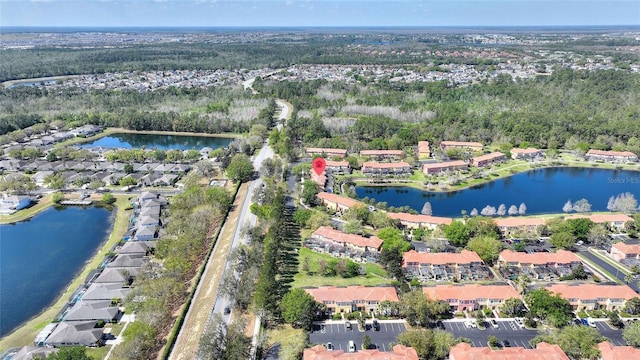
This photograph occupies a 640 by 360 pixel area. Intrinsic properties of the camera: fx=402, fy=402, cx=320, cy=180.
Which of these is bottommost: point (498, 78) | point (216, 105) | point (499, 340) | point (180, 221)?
point (499, 340)

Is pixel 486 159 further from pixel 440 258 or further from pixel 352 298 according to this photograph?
pixel 352 298

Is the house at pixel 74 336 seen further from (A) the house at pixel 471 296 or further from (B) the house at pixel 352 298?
(A) the house at pixel 471 296

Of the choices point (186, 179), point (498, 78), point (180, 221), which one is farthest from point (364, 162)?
point (498, 78)

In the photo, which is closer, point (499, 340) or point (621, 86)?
point (499, 340)

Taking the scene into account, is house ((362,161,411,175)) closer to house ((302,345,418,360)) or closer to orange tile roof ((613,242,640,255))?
orange tile roof ((613,242,640,255))

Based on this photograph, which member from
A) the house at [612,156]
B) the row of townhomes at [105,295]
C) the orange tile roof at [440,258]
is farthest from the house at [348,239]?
the house at [612,156]

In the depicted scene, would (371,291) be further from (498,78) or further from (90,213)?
(498,78)

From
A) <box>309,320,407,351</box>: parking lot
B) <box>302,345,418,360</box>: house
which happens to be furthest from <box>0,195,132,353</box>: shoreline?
<box>309,320,407,351</box>: parking lot

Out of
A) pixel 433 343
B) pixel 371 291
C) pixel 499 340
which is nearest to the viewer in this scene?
pixel 433 343
